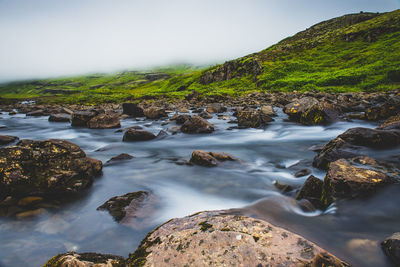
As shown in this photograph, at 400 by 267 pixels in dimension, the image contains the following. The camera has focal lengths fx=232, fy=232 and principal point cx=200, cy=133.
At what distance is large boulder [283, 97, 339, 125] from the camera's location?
12.0 meters

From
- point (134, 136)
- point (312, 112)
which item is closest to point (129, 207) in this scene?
point (134, 136)

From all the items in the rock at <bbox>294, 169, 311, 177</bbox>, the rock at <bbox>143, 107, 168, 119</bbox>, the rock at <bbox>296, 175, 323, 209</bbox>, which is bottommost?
the rock at <bbox>143, 107, 168, 119</bbox>

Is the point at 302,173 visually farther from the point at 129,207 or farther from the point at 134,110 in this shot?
the point at 134,110

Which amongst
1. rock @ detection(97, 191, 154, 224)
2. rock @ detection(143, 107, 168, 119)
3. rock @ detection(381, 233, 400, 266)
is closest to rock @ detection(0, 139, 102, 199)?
rock @ detection(97, 191, 154, 224)

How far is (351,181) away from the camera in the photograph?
366cm

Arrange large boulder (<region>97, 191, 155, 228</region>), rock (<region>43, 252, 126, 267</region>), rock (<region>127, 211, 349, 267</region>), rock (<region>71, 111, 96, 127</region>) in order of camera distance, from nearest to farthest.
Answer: rock (<region>127, 211, 349, 267</region>) → rock (<region>43, 252, 126, 267</region>) → large boulder (<region>97, 191, 155, 228</region>) → rock (<region>71, 111, 96, 127</region>)

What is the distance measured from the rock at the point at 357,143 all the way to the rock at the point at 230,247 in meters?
3.87

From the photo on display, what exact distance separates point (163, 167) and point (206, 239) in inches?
202

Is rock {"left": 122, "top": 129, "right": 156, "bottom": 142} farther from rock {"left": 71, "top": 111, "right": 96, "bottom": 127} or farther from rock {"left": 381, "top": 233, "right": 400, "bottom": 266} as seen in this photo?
rock {"left": 381, "top": 233, "right": 400, "bottom": 266}

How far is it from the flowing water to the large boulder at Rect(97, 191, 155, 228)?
5.0 inches

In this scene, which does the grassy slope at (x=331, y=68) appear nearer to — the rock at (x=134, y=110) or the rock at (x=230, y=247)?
the rock at (x=134, y=110)

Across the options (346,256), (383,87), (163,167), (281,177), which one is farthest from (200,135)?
(383,87)

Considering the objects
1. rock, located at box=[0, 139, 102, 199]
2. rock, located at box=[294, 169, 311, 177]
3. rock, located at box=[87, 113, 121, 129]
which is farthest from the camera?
rock, located at box=[87, 113, 121, 129]

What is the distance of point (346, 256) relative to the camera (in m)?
2.54
